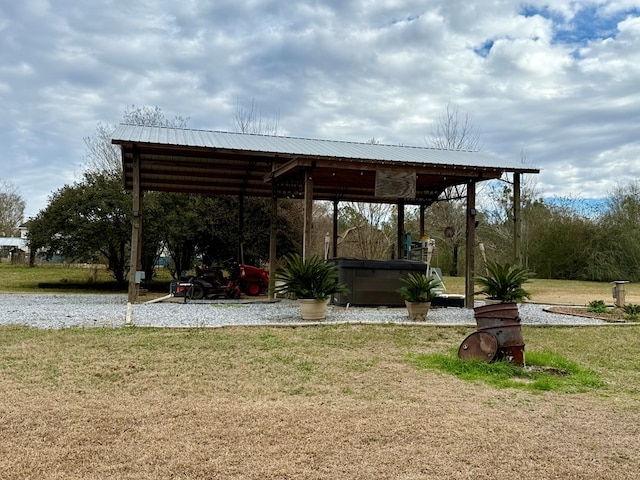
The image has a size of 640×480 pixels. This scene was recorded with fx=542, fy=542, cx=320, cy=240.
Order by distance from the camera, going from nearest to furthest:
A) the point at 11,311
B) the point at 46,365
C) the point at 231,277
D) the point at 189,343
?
the point at 46,365 → the point at 189,343 → the point at 11,311 → the point at 231,277

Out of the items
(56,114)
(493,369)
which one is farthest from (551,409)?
(56,114)

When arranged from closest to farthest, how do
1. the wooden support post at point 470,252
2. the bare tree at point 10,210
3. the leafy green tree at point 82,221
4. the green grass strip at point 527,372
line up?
the green grass strip at point 527,372 < the wooden support post at point 470,252 < the leafy green tree at point 82,221 < the bare tree at point 10,210

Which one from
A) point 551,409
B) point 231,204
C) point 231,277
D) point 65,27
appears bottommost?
point 551,409

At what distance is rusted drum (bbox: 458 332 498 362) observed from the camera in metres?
4.93

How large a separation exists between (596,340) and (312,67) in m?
9.80

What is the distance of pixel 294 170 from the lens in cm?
998

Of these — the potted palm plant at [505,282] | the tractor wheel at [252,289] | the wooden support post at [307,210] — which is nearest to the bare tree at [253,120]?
the tractor wheel at [252,289]

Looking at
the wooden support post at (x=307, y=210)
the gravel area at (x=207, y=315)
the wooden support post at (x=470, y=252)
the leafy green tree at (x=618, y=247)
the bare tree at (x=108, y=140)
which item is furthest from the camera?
the bare tree at (x=108, y=140)

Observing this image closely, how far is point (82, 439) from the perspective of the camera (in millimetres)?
2943

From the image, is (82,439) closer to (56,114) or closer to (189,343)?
(189,343)

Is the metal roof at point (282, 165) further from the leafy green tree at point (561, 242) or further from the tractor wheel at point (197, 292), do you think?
the leafy green tree at point (561, 242)

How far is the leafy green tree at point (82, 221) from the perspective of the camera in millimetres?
15000

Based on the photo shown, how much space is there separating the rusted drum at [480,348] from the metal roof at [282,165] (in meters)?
4.93

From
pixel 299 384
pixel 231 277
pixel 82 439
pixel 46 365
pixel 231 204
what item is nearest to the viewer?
pixel 82 439
